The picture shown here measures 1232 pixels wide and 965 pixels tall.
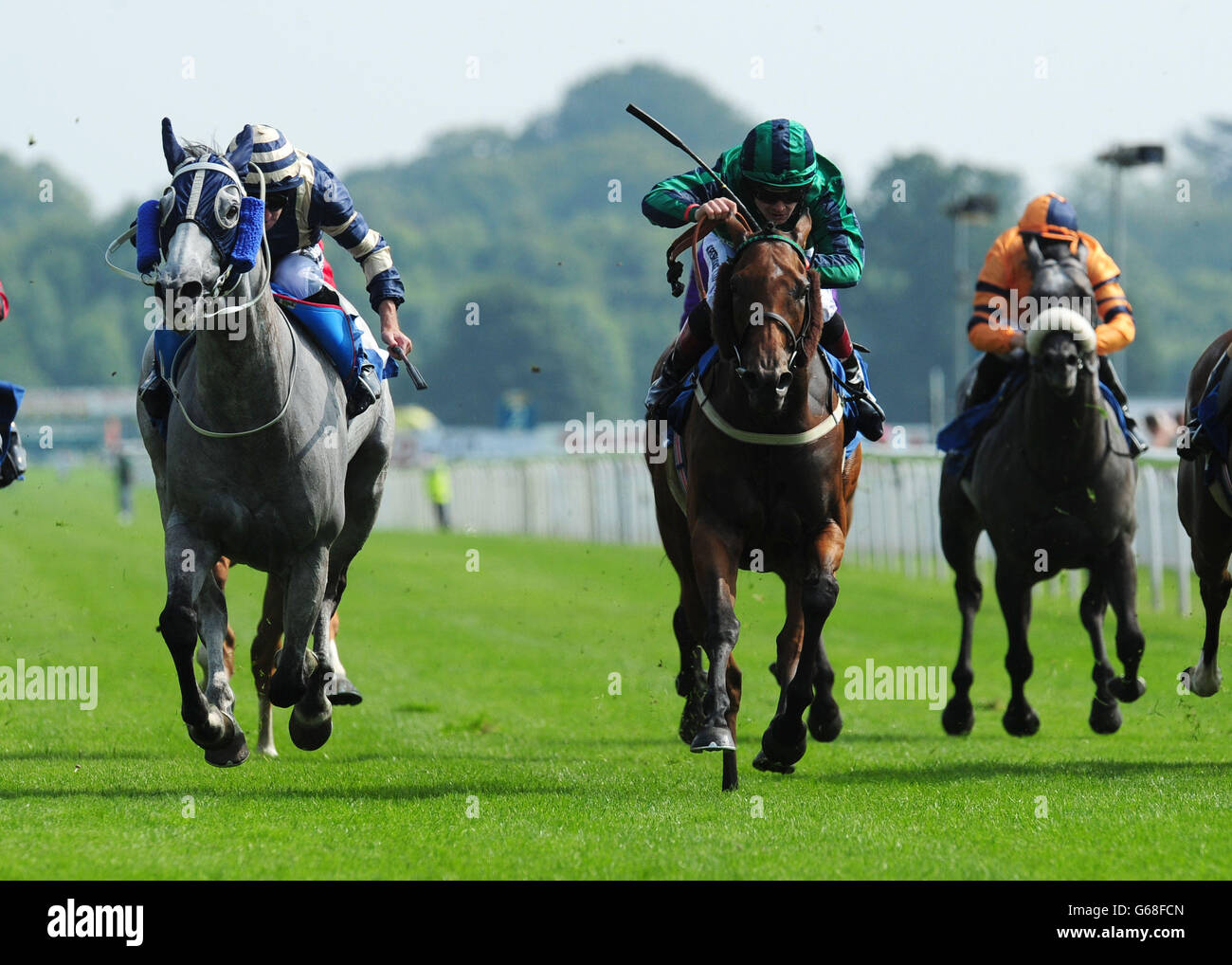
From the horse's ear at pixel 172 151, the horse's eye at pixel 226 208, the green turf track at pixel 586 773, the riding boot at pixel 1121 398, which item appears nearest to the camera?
the green turf track at pixel 586 773

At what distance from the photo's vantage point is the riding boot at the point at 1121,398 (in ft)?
30.5

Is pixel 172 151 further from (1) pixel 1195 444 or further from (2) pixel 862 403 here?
(1) pixel 1195 444

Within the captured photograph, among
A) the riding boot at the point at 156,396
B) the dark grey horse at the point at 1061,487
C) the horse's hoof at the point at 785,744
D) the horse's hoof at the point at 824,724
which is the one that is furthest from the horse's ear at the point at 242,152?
the dark grey horse at the point at 1061,487

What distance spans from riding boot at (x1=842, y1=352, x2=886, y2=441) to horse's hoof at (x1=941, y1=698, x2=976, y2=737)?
2.55 metres

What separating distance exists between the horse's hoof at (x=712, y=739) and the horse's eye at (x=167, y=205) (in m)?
2.57

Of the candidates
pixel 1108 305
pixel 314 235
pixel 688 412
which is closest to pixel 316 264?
pixel 314 235

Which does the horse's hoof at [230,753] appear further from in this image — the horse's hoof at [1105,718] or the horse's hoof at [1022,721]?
the horse's hoof at [1105,718]

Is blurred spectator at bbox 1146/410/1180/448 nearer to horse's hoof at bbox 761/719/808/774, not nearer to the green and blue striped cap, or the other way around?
the green and blue striped cap

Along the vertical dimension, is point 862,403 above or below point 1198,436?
above

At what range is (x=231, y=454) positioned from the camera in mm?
6910

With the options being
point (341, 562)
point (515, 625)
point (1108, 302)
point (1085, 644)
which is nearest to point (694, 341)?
point (341, 562)

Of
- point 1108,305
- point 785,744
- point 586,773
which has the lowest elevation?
point 586,773

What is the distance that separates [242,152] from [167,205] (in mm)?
863
